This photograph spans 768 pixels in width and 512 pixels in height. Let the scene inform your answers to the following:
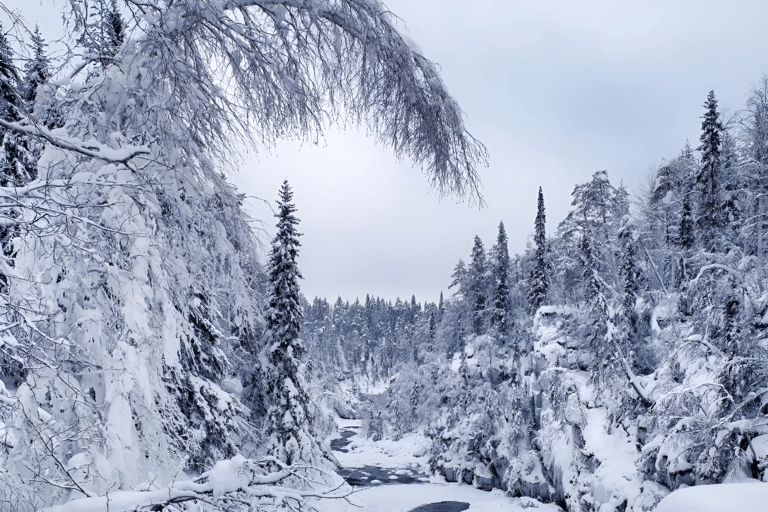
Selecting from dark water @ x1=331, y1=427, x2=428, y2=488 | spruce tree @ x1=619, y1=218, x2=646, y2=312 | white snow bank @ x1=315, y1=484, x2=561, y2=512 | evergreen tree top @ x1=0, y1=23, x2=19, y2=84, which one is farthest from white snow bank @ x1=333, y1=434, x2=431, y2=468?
evergreen tree top @ x1=0, y1=23, x2=19, y2=84

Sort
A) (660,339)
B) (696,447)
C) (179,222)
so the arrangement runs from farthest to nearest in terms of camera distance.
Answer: (660,339)
(696,447)
(179,222)

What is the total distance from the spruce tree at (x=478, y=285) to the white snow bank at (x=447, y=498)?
2037 centimetres

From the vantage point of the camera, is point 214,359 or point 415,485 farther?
point 415,485

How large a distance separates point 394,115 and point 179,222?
155cm

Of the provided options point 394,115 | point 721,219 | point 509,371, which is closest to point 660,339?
point 721,219

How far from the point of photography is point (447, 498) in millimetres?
26484

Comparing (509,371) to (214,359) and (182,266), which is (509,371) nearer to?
(214,359)

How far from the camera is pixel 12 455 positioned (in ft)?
7.28

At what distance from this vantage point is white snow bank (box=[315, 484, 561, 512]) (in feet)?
77.8

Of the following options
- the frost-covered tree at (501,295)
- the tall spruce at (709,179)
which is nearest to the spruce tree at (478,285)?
the frost-covered tree at (501,295)

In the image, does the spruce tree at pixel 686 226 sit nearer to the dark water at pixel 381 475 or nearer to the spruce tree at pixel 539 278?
the spruce tree at pixel 539 278

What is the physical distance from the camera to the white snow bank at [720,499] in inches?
113

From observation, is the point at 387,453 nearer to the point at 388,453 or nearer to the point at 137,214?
the point at 388,453

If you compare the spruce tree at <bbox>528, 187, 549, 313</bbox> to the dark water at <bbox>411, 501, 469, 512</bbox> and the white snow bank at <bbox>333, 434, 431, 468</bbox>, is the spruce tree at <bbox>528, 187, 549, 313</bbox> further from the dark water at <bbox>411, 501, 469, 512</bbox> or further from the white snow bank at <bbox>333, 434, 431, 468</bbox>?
the dark water at <bbox>411, 501, 469, 512</bbox>
